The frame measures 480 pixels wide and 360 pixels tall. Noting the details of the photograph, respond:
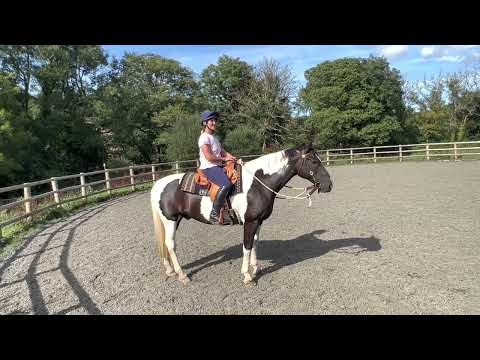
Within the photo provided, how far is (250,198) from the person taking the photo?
171 inches

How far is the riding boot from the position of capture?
14.0ft

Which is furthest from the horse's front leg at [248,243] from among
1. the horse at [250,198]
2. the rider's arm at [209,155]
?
the rider's arm at [209,155]

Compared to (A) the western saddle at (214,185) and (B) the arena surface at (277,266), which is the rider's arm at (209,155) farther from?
(B) the arena surface at (277,266)

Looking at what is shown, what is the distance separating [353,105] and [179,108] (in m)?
17.0

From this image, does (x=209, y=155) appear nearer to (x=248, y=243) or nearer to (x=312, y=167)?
(x=248, y=243)

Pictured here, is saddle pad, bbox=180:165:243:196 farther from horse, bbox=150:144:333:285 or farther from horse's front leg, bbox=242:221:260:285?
horse's front leg, bbox=242:221:260:285

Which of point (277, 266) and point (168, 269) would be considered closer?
point (168, 269)

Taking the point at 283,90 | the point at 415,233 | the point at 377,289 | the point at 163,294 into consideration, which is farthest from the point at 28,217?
the point at 283,90

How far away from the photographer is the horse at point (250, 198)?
14.3ft

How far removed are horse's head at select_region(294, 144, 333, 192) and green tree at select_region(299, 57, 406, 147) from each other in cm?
2779

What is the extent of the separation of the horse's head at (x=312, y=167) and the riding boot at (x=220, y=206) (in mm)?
1056

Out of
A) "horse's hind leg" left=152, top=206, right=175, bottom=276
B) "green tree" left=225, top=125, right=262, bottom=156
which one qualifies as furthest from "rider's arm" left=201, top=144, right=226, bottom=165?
"green tree" left=225, top=125, right=262, bottom=156

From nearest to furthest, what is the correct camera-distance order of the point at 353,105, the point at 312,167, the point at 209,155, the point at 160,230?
the point at 209,155
the point at 312,167
the point at 160,230
the point at 353,105

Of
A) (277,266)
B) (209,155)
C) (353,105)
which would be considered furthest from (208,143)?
(353,105)
